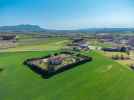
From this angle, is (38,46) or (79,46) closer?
(79,46)

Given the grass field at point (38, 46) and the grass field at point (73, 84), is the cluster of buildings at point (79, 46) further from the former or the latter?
the grass field at point (73, 84)

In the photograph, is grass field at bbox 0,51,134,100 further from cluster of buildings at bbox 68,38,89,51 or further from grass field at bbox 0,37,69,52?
grass field at bbox 0,37,69,52

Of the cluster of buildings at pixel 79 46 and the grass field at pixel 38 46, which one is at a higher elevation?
the cluster of buildings at pixel 79 46

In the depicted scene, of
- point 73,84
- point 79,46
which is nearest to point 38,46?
point 79,46

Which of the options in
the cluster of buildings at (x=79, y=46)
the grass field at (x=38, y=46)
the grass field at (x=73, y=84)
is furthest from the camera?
the grass field at (x=38, y=46)

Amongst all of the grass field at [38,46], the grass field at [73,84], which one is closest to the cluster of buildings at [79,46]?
the grass field at [38,46]

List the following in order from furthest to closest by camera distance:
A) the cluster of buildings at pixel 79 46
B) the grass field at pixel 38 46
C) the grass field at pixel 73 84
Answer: the grass field at pixel 38 46, the cluster of buildings at pixel 79 46, the grass field at pixel 73 84

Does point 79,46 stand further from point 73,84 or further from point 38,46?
point 73,84

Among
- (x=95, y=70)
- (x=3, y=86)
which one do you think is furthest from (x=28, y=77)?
(x=95, y=70)

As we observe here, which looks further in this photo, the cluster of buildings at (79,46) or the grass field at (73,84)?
the cluster of buildings at (79,46)

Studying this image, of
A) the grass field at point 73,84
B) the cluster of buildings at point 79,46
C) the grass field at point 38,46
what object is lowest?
the grass field at point 73,84
